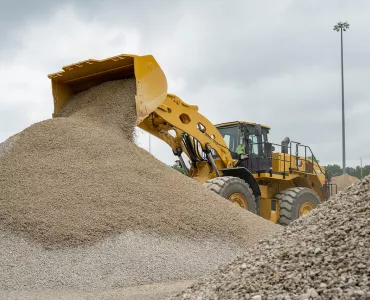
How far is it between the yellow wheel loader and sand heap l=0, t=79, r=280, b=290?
547 millimetres

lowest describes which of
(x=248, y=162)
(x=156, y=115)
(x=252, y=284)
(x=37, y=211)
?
(x=252, y=284)

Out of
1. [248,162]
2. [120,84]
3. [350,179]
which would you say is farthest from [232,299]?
[350,179]

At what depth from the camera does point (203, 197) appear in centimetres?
779

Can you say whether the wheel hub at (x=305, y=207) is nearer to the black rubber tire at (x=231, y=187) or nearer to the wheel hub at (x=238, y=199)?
the black rubber tire at (x=231, y=187)

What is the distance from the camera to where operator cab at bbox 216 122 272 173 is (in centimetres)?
1080

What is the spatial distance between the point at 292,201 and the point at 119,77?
4477mm

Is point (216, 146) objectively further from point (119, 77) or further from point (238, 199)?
point (119, 77)

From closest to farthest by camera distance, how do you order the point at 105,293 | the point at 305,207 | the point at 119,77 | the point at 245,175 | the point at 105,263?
the point at 105,293 < the point at 105,263 < the point at 119,77 < the point at 245,175 < the point at 305,207

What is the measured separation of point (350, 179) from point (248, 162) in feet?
53.6

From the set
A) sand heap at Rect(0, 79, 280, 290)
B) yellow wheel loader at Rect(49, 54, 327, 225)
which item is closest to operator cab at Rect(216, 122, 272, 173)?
yellow wheel loader at Rect(49, 54, 327, 225)

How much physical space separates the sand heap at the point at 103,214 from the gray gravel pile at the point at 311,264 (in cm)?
198

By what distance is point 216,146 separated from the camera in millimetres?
10297

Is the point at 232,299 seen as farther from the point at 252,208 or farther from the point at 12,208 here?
the point at 252,208

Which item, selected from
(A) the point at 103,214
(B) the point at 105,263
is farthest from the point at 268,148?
(B) the point at 105,263
